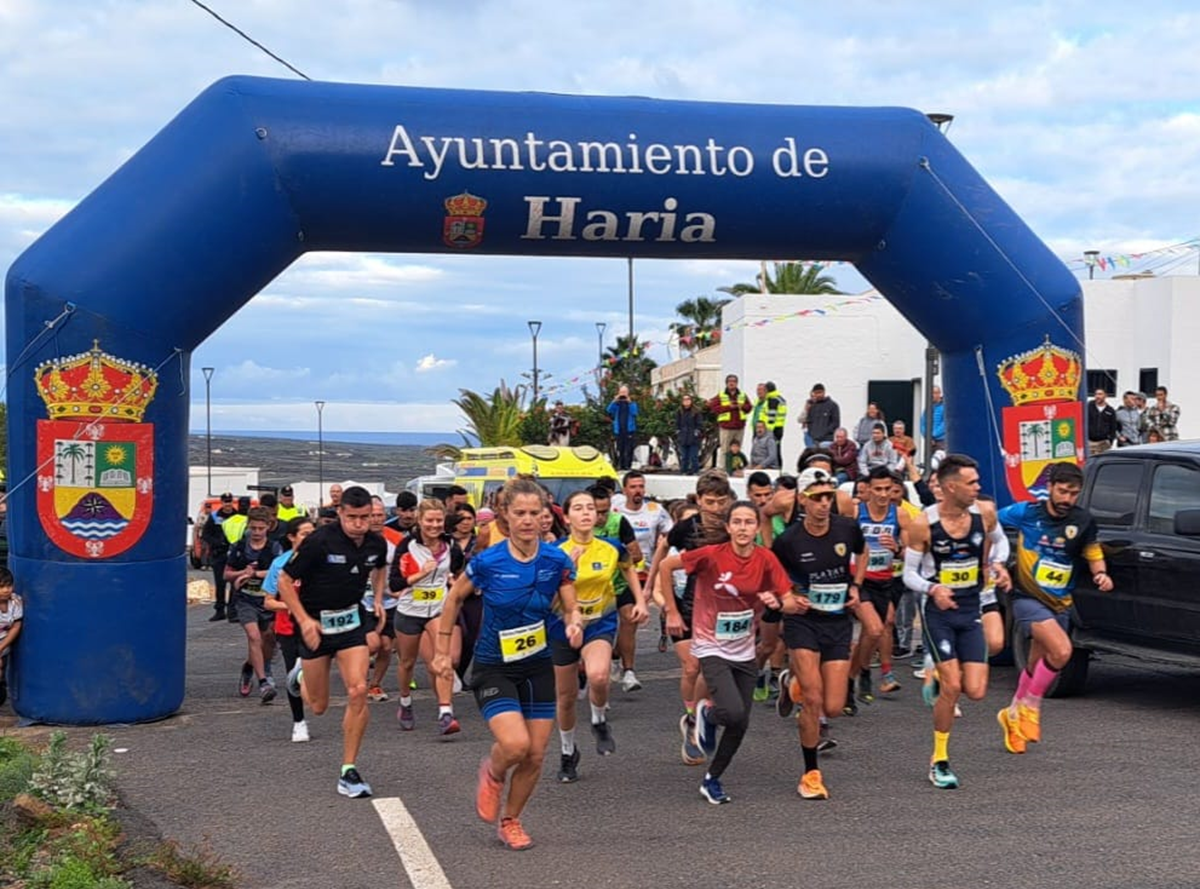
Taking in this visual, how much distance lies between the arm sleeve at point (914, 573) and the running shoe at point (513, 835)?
2.85m

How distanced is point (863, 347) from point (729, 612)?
2694cm

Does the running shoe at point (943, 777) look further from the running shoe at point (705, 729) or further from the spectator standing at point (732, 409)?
the spectator standing at point (732, 409)

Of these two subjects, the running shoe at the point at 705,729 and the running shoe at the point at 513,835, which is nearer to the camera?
the running shoe at the point at 513,835

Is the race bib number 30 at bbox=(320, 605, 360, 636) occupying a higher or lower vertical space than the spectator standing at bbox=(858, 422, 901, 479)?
lower

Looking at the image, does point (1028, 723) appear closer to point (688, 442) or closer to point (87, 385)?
point (87, 385)

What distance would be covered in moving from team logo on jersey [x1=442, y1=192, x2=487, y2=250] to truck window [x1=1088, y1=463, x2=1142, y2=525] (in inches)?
206

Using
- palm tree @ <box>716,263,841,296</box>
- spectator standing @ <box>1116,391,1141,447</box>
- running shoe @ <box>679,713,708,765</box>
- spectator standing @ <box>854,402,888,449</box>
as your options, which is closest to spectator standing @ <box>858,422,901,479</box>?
spectator standing @ <box>854,402,888,449</box>

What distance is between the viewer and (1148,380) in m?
31.4

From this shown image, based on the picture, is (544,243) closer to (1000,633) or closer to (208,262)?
(208,262)

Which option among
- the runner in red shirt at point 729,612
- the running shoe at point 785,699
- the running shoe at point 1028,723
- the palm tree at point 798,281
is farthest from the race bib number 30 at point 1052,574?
the palm tree at point 798,281

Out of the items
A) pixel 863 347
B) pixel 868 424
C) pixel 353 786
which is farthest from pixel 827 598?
pixel 863 347

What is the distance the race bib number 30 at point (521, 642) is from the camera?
7.32 m

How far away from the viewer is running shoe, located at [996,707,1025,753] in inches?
368

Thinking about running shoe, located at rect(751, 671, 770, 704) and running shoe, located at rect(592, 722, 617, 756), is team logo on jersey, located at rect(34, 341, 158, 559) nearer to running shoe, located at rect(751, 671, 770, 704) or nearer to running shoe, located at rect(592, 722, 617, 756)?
running shoe, located at rect(592, 722, 617, 756)
